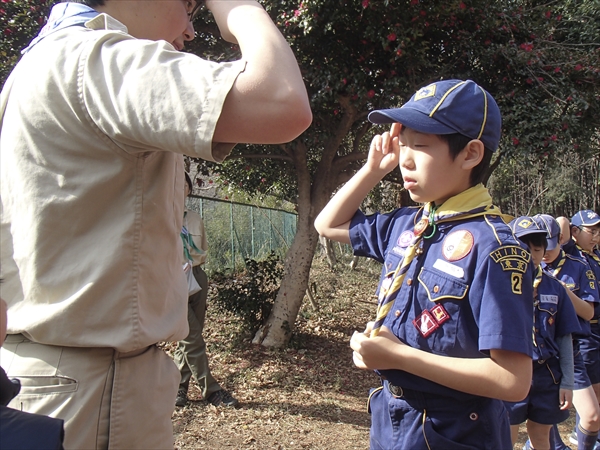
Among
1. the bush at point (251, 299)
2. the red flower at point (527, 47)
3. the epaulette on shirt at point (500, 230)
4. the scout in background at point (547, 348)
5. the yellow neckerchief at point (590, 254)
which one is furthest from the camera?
the bush at point (251, 299)

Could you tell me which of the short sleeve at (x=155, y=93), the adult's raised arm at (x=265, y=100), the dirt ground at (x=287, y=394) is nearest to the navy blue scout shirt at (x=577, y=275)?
the dirt ground at (x=287, y=394)

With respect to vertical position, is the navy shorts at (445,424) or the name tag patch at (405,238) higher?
the name tag patch at (405,238)

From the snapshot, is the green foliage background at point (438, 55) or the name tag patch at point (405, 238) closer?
the name tag patch at point (405, 238)

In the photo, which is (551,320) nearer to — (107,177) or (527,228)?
(527,228)

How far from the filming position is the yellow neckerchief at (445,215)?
174 cm

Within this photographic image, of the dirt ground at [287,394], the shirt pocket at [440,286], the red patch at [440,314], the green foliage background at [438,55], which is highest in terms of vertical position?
the green foliage background at [438,55]

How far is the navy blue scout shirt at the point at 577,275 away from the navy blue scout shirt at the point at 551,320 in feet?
3.39

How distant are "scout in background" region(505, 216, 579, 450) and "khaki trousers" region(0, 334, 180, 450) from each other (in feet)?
9.02

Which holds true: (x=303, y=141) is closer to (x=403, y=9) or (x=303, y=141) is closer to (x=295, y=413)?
(x=403, y=9)

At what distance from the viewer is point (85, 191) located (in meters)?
1.15

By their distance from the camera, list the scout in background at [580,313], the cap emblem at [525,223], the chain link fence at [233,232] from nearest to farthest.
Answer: the cap emblem at [525,223] < the scout in background at [580,313] < the chain link fence at [233,232]

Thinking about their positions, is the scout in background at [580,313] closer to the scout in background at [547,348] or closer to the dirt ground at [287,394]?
the scout in background at [547,348]

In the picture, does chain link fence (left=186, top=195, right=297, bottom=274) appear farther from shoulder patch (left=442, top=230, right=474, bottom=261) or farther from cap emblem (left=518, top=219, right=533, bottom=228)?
shoulder patch (left=442, top=230, right=474, bottom=261)

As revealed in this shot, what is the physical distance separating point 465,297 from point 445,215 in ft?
0.95
